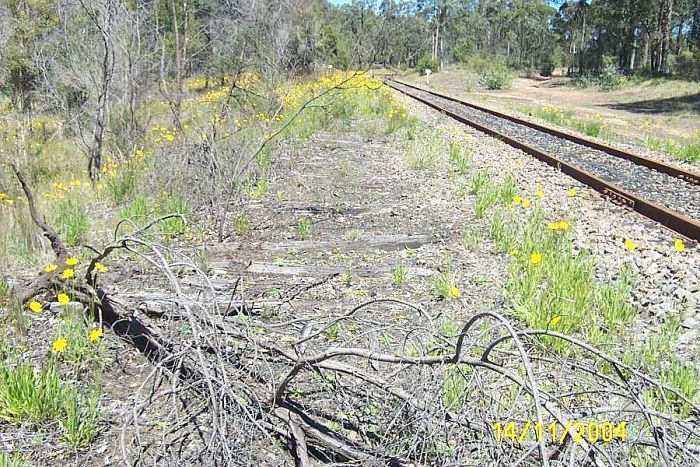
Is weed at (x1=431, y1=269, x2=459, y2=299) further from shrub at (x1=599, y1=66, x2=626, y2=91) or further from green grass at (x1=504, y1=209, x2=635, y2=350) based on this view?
shrub at (x1=599, y1=66, x2=626, y2=91)

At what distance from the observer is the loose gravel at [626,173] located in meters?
7.05

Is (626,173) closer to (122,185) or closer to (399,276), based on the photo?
(399,276)

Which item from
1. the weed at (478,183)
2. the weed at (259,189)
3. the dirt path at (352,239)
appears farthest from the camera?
the weed at (259,189)

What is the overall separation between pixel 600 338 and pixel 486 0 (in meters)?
127

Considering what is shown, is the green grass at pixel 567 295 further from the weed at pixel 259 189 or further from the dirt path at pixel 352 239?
the weed at pixel 259 189

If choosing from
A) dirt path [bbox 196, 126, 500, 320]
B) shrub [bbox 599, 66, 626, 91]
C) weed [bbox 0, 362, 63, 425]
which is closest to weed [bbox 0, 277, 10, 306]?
weed [bbox 0, 362, 63, 425]

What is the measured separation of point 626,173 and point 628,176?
27 cm

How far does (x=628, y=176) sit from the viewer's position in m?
8.54

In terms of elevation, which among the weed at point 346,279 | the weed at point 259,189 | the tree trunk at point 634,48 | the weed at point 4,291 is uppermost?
the tree trunk at point 634,48

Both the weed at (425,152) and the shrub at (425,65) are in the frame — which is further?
the shrub at (425,65)

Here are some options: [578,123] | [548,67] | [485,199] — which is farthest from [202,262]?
[548,67]

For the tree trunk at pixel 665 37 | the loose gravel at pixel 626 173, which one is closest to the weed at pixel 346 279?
the loose gravel at pixel 626 173

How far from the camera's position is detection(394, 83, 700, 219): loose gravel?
7.05 meters

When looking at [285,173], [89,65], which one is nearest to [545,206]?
[285,173]
